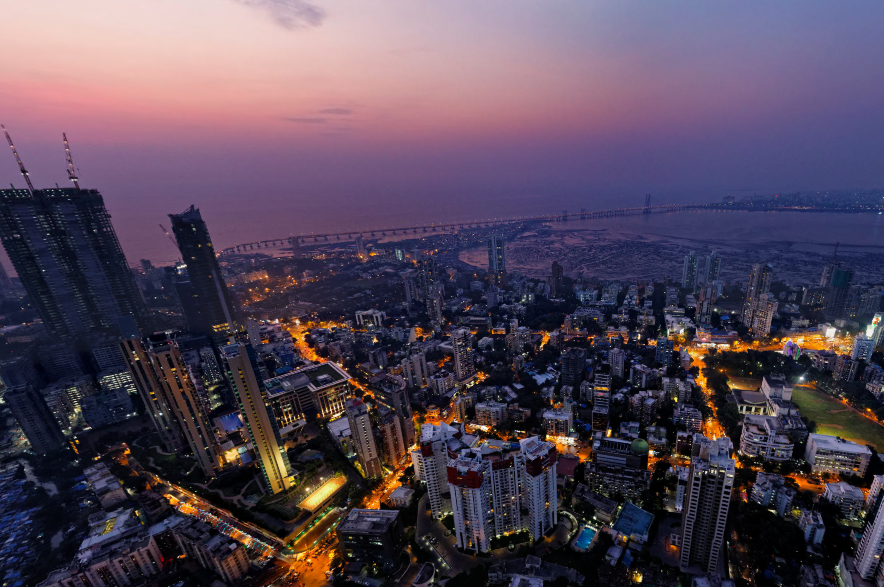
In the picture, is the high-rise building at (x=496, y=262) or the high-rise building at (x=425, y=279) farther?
the high-rise building at (x=496, y=262)

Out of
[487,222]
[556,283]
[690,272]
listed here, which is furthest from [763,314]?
[487,222]

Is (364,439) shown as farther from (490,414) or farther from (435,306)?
(435,306)

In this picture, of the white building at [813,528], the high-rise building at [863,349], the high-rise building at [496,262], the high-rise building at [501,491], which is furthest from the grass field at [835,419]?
the high-rise building at [496,262]

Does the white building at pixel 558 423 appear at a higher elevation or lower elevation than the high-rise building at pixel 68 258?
lower

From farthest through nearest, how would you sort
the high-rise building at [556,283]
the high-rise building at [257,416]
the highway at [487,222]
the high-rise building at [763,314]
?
the highway at [487,222], the high-rise building at [556,283], the high-rise building at [763,314], the high-rise building at [257,416]

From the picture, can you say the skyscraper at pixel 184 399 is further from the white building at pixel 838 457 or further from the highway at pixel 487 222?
the highway at pixel 487 222

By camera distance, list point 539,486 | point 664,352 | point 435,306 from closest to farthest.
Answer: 1. point 539,486
2. point 664,352
3. point 435,306

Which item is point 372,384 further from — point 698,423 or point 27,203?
point 27,203

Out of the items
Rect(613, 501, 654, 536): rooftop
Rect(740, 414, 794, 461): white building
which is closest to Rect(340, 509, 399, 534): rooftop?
Rect(613, 501, 654, 536): rooftop

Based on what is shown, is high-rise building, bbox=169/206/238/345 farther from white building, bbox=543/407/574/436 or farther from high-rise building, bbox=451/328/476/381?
white building, bbox=543/407/574/436
